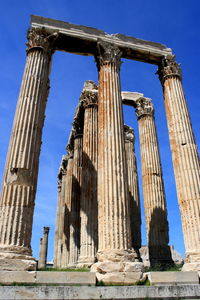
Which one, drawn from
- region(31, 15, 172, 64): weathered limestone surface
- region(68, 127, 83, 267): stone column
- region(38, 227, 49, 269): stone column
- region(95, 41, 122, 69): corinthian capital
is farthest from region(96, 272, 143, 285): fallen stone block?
region(38, 227, 49, 269): stone column

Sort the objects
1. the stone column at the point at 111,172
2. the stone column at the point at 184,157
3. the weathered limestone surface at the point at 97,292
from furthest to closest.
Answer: the stone column at the point at 184,157, the stone column at the point at 111,172, the weathered limestone surface at the point at 97,292

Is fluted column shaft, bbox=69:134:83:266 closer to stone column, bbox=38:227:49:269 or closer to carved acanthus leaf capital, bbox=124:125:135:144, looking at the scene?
carved acanthus leaf capital, bbox=124:125:135:144

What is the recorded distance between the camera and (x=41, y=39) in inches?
610

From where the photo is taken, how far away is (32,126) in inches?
501

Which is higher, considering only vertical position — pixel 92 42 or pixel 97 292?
pixel 92 42

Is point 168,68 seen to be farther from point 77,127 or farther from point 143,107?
point 77,127

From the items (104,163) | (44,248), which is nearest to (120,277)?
(104,163)

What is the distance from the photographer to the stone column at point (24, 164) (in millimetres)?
10055

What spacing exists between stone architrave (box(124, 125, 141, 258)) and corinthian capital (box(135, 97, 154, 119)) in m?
3.71

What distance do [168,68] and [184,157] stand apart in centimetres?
638

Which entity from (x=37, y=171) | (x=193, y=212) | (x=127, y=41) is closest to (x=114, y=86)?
(x=127, y=41)

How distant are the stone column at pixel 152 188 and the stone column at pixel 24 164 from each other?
904cm

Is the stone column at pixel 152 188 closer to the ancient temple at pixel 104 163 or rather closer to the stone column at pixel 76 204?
the ancient temple at pixel 104 163

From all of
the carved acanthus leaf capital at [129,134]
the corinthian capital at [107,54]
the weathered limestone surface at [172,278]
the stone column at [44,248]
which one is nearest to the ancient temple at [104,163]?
the corinthian capital at [107,54]
